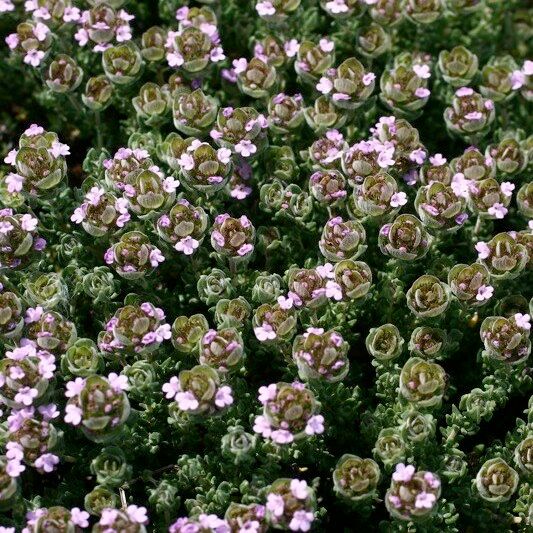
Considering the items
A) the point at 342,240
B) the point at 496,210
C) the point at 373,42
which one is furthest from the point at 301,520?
the point at 373,42

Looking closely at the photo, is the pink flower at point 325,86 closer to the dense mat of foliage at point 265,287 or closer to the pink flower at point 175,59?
the dense mat of foliage at point 265,287

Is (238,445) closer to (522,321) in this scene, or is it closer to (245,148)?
(522,321)

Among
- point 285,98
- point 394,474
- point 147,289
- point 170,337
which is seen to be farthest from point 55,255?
point 394,474

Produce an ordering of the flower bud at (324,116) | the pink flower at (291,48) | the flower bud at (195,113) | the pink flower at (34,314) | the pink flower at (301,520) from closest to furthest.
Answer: the pink flower at (301,520) → the pink flower at (34,314) → the flower bud at (195,113) → the flower bud at (324,116) → the pink flower at (291,48)

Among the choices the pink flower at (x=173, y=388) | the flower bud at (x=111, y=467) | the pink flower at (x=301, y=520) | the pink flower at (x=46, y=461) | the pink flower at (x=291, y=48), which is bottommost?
the flower bud at (x=111, y=467)

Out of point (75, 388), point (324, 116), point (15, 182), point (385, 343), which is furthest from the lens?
point (324, 116)

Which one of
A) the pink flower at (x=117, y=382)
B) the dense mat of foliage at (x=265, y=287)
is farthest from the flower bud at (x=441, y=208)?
the pink flower at (x=117, y=382)

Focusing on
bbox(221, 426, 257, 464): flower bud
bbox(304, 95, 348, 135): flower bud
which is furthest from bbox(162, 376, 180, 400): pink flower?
bbox(304, 95, 348, 135): flower bud
